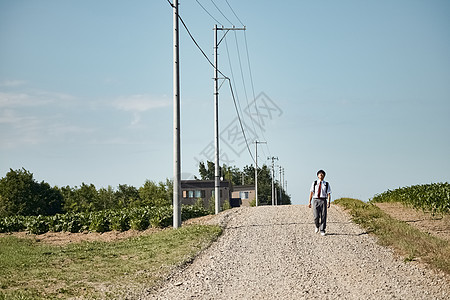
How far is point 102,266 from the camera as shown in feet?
37.1

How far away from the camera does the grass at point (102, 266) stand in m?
8.91

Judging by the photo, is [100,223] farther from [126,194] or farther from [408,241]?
[126,194]

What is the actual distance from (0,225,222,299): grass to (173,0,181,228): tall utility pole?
72 centimetres

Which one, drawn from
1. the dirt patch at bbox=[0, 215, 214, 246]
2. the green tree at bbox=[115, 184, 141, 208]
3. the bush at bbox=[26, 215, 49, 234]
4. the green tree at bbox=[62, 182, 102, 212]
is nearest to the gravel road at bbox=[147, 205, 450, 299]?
the dirt patch at bbox=[0, 215, 214, 246]

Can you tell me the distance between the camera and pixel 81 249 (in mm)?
15164

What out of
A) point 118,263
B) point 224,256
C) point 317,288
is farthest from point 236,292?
point 118,263

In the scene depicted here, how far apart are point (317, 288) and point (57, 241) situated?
13914mm

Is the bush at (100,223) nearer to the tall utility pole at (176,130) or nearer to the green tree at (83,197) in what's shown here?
the tall utility pole at (176,130)

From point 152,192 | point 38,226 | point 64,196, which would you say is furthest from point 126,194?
point 38,226

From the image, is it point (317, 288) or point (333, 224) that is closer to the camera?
point (317, 288)

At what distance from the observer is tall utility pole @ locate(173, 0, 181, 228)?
1574cm

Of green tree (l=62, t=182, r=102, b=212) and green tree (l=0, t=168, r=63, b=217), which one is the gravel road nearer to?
green tree (l=0, t=168, r=63, b=217)

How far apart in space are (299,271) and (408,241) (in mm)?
4019

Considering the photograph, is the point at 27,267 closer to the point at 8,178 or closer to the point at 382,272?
the point at 382,272
